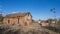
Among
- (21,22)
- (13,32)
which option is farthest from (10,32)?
(21,22)

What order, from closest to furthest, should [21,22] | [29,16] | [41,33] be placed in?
[41,33] < [21,22] < [29,16]

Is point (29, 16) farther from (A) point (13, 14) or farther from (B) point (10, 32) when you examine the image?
(B) point (10, 32)

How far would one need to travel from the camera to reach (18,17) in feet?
134

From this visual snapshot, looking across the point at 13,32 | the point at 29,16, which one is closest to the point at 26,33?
the point at 13,32

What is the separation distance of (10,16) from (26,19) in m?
5.93

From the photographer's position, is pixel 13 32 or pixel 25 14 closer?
pixel 13 32

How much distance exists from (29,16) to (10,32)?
71.9 feet

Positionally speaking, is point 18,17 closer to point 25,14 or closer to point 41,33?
point 25,14

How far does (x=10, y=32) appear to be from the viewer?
2162 cm

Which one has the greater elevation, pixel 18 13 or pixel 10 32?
pixel 18 13

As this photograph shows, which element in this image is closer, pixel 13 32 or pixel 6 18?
pixel 13 32

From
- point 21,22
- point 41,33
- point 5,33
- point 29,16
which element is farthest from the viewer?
point 29,16

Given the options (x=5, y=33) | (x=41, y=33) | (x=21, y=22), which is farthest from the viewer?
(x=21, y=22)

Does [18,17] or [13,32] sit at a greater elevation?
[18,17]
